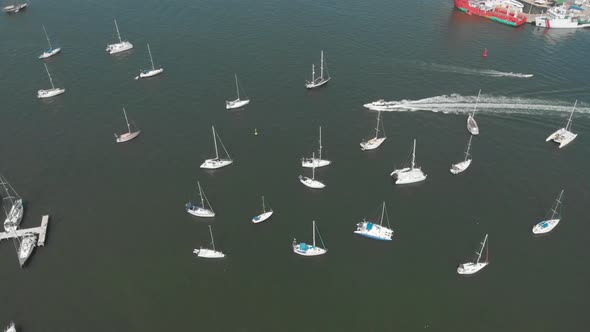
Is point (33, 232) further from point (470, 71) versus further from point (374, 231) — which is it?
point (470, 71)

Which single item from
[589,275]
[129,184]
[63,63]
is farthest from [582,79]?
[63,63]

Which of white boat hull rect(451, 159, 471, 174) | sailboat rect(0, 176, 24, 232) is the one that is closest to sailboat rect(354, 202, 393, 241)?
white boat hull rect(451, 159, 471, 174)

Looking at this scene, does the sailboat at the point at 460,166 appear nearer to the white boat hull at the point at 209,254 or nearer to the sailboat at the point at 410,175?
the sailboat at the point at 410,175

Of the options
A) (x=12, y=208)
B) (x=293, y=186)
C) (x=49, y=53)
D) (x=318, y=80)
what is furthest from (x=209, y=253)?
(x=49, y=53)

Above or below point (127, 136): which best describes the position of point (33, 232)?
below

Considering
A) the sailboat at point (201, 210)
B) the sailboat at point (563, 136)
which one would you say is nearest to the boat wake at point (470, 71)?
the sailboat at point (563, 136)

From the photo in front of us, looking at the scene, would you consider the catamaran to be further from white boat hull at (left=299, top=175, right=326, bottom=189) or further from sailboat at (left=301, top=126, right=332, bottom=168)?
sailboat at (left=301, top=126, right=332, bottom=168)
